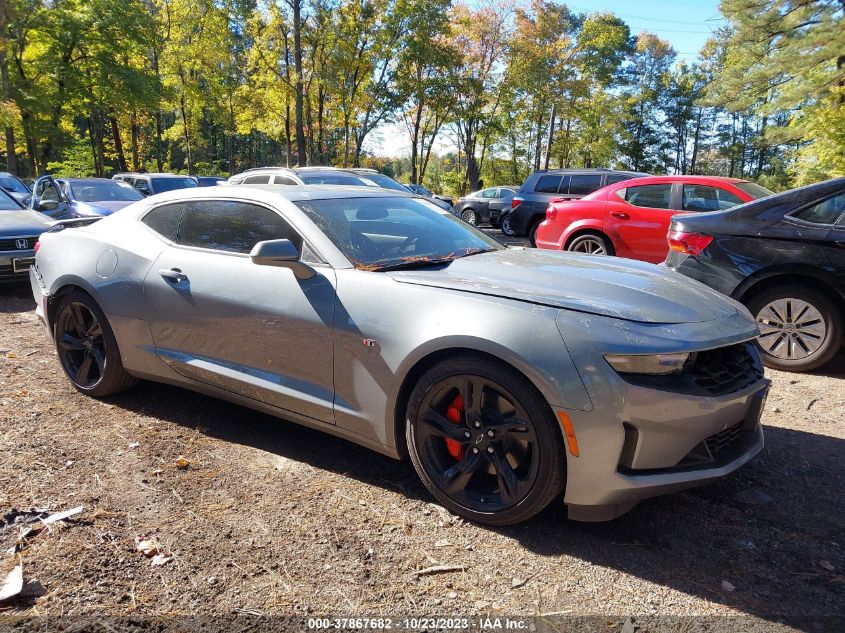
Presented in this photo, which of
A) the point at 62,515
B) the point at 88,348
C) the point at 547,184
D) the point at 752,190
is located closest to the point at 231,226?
the point at 88,348

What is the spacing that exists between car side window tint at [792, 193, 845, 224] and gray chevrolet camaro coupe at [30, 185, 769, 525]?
222cm

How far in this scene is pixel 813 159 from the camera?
1853 cm

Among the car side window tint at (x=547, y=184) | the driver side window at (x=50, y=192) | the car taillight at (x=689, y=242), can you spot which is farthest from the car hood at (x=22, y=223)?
the car side window tint at (x=547, y=184)

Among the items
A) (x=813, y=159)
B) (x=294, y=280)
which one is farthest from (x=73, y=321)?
(x=813, y=159)

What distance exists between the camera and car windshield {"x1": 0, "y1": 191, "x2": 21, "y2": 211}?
8.53m

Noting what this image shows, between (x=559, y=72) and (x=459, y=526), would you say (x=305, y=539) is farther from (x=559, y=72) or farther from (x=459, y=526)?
(x=559, y=72)

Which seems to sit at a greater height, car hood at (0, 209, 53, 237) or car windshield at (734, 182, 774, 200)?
car windshield at (734, 182, 774, 200)

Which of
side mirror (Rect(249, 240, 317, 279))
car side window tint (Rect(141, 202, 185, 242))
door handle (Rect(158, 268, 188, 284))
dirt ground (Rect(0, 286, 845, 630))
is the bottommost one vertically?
dirt ground (Rect(0, 286, 845, 630))

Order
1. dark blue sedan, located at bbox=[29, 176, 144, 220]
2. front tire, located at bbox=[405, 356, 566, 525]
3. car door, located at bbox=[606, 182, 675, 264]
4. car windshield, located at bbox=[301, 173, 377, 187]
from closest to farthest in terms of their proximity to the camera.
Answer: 1. front tire, located at bbox=[405, 356, 566, 525]
2. car door, located at bbox=[606, 182, 675, 264]
3. car windshield, located at bbox=[301, 173, 377, 187]
4. dark blue sedan, located at bbox=[29, 176, 144, 220]

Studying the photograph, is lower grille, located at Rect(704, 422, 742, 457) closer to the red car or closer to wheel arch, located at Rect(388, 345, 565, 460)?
wheel arch, located at Rect(388, 345, 565, 460)

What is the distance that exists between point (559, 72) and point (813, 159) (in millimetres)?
17928

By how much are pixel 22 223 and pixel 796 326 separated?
8.96 m

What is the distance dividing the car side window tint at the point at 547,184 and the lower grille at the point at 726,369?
10583 millimetres

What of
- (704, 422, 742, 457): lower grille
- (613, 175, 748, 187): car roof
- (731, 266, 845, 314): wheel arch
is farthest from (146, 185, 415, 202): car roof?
(613, 175, 748, 187): car roof
